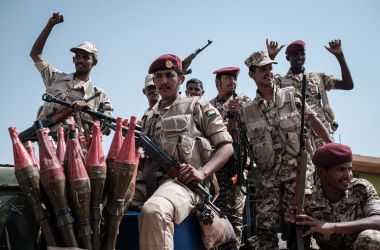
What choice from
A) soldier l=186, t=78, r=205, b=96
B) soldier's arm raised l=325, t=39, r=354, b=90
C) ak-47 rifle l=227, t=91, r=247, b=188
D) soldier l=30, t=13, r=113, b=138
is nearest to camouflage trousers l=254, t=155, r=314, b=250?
ak-47 rifle l=227, t=91, r=247, b=188

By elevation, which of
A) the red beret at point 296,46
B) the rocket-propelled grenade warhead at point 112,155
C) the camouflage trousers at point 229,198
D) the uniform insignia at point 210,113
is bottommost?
the camouflage trousers at point 229,198

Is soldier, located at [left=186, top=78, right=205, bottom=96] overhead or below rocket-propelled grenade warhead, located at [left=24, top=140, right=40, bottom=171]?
overhead

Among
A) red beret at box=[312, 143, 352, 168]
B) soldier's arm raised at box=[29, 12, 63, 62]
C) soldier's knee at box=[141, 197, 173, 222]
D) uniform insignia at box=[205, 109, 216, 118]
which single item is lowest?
soldier's knee at box=[141, 197, 173, 222]

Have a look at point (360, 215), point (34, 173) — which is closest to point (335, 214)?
point (360, 215)

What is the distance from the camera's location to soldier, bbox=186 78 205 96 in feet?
24.6

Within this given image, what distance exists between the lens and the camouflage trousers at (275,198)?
5.30 m

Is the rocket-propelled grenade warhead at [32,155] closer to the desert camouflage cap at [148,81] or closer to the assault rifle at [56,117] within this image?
the assault rifle at [56,117]

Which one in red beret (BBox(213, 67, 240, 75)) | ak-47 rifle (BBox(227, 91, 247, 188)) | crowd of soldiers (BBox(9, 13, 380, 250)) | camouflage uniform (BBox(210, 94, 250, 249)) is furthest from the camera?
red beret (BBox(213, 67, 240, 75))

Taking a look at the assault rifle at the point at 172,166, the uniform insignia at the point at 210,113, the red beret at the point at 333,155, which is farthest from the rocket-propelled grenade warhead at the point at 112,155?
the red beret at the point at 333,155

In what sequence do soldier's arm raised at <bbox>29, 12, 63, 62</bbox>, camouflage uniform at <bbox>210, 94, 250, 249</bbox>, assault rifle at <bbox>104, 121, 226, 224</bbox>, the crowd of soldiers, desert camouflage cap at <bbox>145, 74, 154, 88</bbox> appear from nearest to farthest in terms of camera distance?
1. assault rifle at <bbox>104, 121, 226, 224</bbox>
2. the crowd of soldiers
3. camouflage uniform at <bbox>210, 94, 250, 249</bbox>
4. soldier's arm raised at <bbox>29, 12, 63, 62</bbox>
5. desert camouflage cap at <bbox>145, 74, 154, 88</bbox>

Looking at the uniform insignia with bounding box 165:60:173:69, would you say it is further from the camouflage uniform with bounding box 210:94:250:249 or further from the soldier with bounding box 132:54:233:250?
the camouflage uniform with bounding box 210:94:250:249

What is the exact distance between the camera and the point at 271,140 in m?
5.51

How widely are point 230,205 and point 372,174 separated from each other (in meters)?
6.89

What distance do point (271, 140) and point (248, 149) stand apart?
1.40 ft
